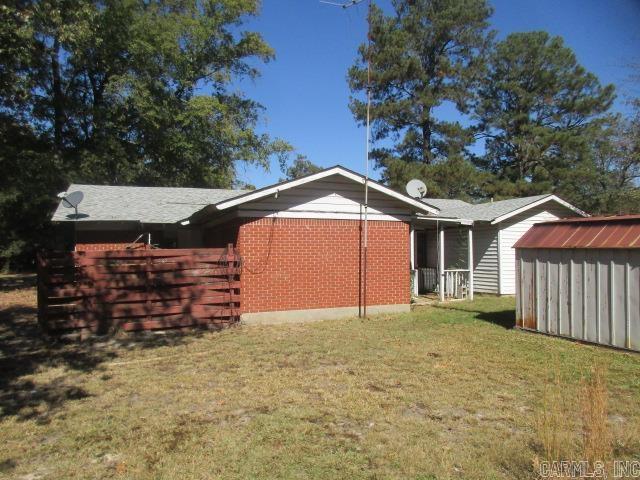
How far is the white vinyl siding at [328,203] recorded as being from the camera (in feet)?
36.1

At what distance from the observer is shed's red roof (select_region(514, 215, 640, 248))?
7.63 m

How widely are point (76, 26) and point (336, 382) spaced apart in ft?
52.6

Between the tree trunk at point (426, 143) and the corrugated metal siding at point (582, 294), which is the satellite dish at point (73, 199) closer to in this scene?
the corrugated metal siding at point (582, 294)

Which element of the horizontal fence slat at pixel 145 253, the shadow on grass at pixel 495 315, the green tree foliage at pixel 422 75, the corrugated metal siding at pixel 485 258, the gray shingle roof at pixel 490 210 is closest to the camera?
the horizontal fence slat at pixel 145 253

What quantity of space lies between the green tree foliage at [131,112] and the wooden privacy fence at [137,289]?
16324 millimetres

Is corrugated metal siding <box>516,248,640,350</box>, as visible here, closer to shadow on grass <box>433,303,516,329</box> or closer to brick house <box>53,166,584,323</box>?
shadow on grass <box>433,303,516,329</box>

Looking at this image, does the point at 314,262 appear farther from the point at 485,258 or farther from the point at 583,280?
the point at 485,258

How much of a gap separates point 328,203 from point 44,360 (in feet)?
21.7

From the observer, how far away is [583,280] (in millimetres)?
8164

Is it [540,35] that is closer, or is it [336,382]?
[336,382]

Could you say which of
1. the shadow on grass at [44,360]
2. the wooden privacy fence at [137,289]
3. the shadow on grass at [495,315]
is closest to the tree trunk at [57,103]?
the shadow on grass at [44,360]

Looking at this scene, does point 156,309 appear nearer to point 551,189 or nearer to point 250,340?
point 250,340

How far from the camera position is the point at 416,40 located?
33.9 m

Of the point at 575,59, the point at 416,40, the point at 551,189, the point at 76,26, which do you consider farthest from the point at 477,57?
the point at 76,26
